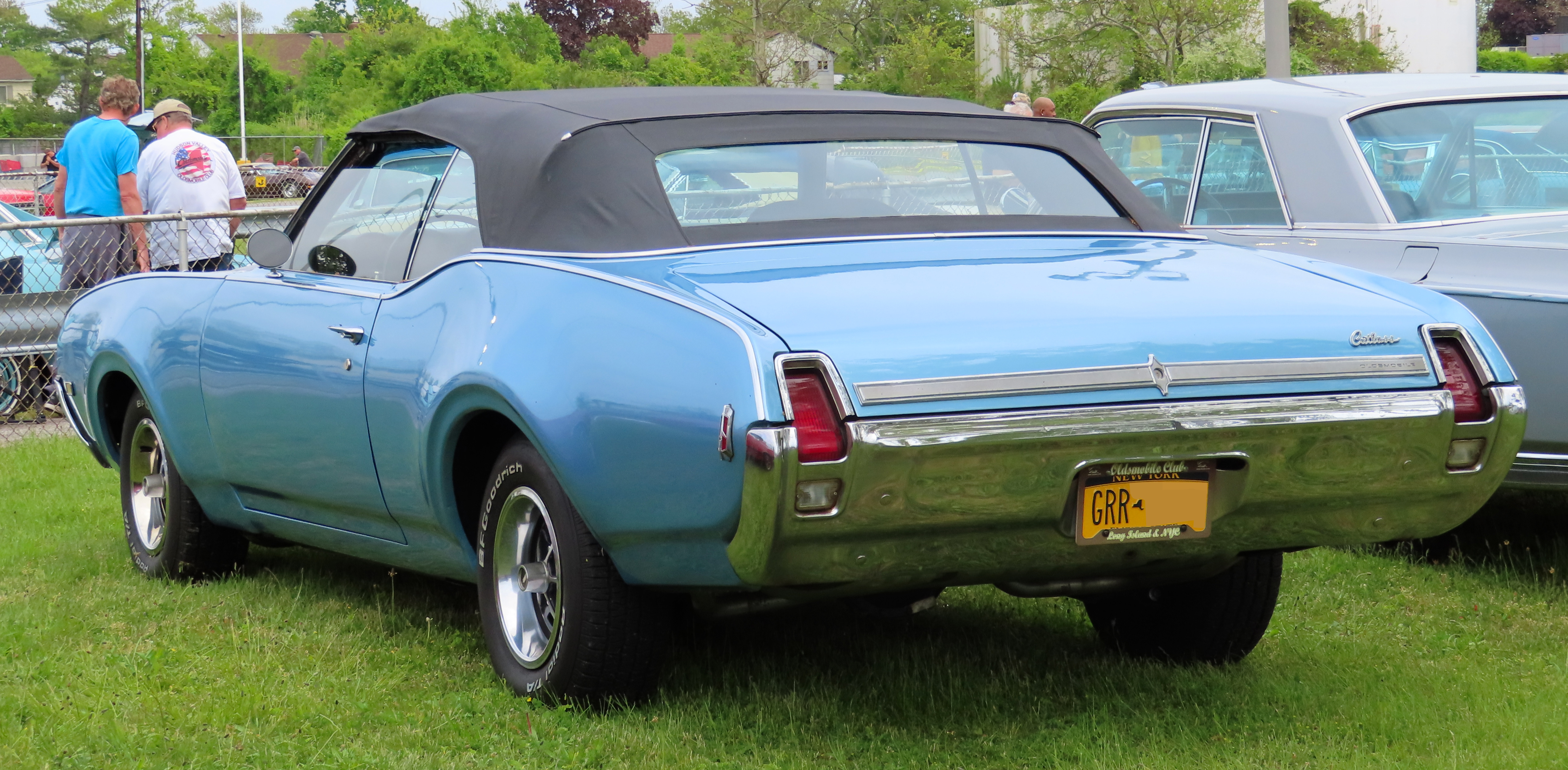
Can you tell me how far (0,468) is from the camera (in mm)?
8195

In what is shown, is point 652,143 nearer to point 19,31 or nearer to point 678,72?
point 678,72

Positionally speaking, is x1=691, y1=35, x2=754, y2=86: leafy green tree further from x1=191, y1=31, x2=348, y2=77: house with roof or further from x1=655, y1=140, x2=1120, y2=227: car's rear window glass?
x1=655, y1=140, x2=1120, y2=227: car's rear window glass

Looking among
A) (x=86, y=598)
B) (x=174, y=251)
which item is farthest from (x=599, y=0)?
(x=86, y=598)

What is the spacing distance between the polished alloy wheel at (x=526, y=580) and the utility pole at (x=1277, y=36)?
27.7 feet

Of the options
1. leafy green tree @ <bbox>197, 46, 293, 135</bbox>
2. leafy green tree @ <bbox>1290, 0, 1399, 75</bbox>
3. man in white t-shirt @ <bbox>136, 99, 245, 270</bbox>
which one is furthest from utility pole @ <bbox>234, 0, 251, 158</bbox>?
man in white t-shirt @ <bbox>136, 99, 245, 270</bbox>

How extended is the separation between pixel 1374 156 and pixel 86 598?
14.5 feet

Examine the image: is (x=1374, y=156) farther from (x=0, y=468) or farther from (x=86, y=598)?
(x=0, y=468)

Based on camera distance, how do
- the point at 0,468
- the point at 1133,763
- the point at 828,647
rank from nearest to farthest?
the point at 1133,763
the point at 828,647
the point at 0,468

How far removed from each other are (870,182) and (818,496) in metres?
1.43

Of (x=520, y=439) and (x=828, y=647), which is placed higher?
(x=520, y=439)

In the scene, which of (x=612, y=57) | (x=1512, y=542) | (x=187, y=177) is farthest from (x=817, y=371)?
(x=612, y=57)

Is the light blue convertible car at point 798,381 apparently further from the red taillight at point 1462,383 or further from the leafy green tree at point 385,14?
the leafy green tree at point 385,14

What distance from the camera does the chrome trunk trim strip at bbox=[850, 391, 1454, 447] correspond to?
3117 millimetres

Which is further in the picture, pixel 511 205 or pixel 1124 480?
pixel 511 205
